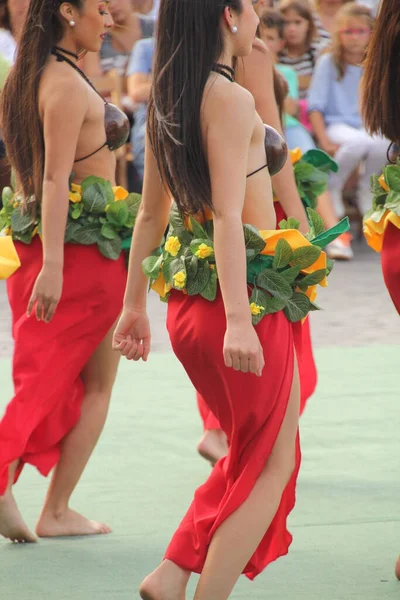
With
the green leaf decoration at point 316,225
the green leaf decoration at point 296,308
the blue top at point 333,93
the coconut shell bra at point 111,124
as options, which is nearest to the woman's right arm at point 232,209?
the green leaf decoration at point 296,308

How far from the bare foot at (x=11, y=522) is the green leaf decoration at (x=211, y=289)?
4.04ft

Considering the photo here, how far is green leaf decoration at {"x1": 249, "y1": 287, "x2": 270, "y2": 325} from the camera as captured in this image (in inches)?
107

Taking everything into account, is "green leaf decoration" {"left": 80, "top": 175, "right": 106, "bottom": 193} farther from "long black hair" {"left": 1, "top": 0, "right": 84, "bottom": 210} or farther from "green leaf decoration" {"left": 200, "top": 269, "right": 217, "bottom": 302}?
"green leaf decoration" {"left": 200, "top": 269, "right": 217, "bottom": 302}

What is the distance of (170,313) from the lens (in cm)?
284

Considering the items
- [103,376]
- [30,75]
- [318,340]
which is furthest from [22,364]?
[318,340]

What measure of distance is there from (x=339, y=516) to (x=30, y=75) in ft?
5.51

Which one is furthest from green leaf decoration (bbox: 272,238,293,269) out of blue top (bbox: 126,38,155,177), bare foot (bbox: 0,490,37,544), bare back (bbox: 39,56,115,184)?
blue top (bbox: 126,38,155,177)

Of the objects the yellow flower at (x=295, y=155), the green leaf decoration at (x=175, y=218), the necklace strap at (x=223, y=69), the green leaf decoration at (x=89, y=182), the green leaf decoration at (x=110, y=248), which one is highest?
the necklace strap at (x=223, y=69)

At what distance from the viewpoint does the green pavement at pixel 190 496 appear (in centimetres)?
326

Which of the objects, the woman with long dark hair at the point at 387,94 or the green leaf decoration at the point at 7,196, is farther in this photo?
the green leaf decoration at the point at 7,196

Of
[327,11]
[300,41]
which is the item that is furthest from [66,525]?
[327,11]

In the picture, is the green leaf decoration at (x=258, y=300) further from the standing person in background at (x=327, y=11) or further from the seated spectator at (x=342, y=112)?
the standing person in background at (x=327, y=11)

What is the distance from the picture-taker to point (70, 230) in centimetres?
363

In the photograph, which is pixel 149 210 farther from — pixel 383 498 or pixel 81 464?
pixel 383 498
